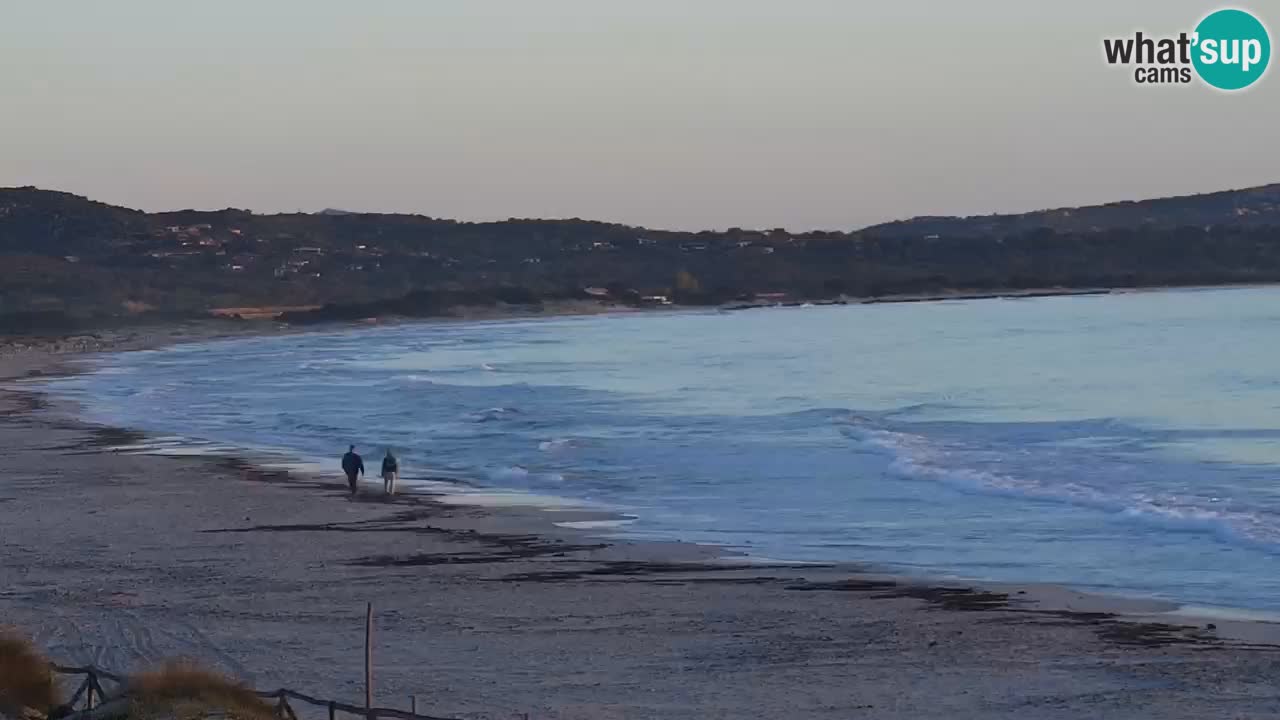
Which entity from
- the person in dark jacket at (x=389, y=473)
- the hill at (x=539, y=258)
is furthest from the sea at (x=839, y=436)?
the hill at (x=539, y=258)

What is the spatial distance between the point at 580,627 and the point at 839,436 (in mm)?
19660

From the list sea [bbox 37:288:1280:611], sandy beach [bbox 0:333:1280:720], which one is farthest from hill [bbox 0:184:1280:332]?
sandy beach [bbox 0:333:1280:720]

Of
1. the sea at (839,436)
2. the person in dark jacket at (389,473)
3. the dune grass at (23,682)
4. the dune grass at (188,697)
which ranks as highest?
the dune grass at (188,697)

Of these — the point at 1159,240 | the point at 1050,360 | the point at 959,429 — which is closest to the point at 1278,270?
the point at 1159,240

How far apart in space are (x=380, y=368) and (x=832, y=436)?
30890mm

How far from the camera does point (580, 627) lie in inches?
591

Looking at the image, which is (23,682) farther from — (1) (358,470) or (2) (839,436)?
(2) (839,436)

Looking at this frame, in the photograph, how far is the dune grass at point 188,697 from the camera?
8945 mm

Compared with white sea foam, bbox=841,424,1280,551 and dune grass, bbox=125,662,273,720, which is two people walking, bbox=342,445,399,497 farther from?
dune grass, bbox=125,662,273,720

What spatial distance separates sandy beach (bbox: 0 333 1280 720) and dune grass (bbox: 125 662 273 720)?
252 cm

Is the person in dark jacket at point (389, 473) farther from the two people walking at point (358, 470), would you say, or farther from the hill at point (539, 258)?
the hill at point (539, 258)

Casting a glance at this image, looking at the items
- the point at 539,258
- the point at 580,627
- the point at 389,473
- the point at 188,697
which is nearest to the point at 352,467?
the point at 389,473

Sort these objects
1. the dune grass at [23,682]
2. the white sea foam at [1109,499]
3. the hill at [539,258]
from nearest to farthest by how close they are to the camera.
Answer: the dune grass at [23,682] → the white sea foam at [1109,499] → the hill at [539,258]

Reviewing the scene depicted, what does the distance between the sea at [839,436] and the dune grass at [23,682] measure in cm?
940
